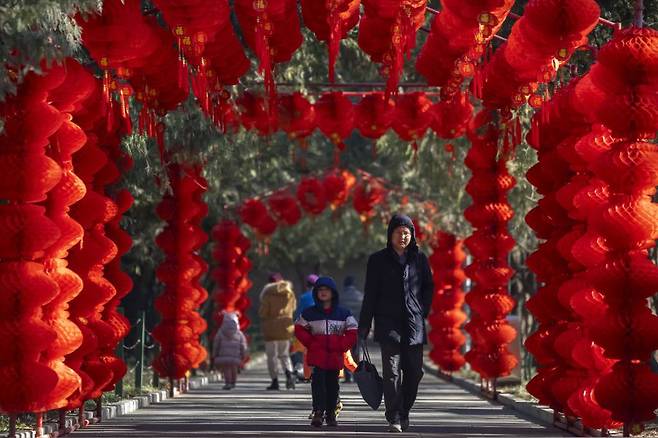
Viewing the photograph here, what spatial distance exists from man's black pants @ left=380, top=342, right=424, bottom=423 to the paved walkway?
0.33m

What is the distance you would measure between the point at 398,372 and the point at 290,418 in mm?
3959

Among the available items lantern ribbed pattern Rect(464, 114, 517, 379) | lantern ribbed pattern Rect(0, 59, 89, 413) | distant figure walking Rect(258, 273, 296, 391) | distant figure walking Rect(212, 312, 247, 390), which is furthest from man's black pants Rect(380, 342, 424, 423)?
distant figure walking Rect(212, 312, 247, 390)

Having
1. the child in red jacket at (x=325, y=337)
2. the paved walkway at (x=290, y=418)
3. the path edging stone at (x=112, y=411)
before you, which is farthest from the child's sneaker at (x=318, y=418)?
the path edging stone at (x=112, y=411)

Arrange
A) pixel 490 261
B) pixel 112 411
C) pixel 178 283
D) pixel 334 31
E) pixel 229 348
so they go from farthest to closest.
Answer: pixel 229 348, pixel 178 283, pixel 490 261, pixel 112 411, pixel 334 31

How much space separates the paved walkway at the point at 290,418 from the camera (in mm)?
17469

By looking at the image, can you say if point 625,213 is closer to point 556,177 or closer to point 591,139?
point 591,139

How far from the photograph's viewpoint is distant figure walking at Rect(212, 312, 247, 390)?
2934 centimetres

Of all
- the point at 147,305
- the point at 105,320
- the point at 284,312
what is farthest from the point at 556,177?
the point at 147,305

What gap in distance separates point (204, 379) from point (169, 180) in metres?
8.95

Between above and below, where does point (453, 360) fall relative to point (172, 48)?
below

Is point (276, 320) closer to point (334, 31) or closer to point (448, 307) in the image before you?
point (448, 307)

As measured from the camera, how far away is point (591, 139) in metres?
15.6

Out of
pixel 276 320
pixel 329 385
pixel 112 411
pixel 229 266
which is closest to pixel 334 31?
pixel 329 385

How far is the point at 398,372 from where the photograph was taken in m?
16.8
